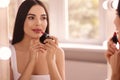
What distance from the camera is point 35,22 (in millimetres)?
785

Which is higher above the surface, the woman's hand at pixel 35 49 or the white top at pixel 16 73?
the woman's hand at pixel 35 49

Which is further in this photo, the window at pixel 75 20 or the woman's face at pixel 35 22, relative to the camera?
the window at pixel 75 20

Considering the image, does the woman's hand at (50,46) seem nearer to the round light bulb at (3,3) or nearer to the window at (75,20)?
the round light bulb at (3,3)

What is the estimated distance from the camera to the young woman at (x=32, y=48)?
2.50 ft

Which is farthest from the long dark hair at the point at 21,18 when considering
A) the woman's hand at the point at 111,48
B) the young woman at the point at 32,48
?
the woman's hand at the point at 111,48

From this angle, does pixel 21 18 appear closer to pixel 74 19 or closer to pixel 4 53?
pixel 4 53

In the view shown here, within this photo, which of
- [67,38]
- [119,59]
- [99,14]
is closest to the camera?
[119,59]

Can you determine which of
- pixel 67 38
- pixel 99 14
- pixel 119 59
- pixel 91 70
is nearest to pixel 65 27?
pixel 67 38

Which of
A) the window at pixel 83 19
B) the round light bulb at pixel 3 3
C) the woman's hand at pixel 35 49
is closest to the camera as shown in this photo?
the round light bulb at pixel 3 3

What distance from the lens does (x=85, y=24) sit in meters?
1.50

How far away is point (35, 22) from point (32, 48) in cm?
9

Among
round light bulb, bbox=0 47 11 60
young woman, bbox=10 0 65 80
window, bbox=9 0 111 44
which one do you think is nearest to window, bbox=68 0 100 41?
window, bbox=9 0 111 44

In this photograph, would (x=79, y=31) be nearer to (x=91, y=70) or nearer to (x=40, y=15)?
(x=91, y=70)

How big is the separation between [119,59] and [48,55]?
21 centimetres
